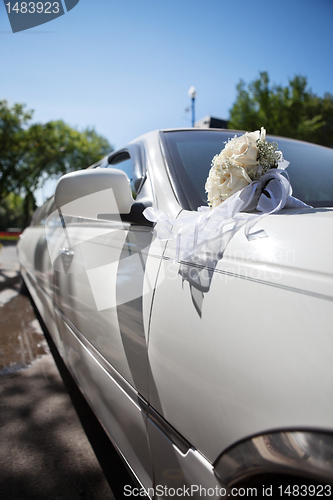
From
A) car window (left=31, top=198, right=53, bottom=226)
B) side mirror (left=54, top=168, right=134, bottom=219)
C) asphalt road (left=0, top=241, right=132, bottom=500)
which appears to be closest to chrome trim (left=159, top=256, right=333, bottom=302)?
side mirror (left=54, top=168, right=134, bottom=219)

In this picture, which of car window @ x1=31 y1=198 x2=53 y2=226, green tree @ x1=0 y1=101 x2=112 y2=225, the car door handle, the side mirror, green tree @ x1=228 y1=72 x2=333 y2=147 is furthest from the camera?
green tree @ x1=0 y1=101 x2=112 y2=225

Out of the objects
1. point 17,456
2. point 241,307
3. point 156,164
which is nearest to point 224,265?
Answer: point 241,307

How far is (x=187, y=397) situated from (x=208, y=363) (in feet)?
0.52

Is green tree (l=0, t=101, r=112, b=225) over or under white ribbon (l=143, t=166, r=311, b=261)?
under

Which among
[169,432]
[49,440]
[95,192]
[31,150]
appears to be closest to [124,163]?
[95,192]

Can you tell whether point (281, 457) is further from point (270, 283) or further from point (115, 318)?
point (115, 318)

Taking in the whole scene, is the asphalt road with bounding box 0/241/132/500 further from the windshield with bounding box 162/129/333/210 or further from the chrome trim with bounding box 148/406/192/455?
the windshield with bounding box 162/129/333/210

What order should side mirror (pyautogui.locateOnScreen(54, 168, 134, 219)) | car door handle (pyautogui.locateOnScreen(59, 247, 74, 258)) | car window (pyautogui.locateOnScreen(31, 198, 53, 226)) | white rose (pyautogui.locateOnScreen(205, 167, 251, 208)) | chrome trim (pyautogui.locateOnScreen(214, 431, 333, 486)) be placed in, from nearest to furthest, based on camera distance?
1. chrome trim (pyautogui.locateOnScreen(214, 431, 333, 486))
2. white rose (pyautogui.locateOnScreen(205, 167, 251, 208))
3. side mirror (pyautogui.locateOnScreen(54, 168, 134, 219))
4. car door handle (pyautogui.locateOnScreen(59, 247, 74, 258))
5. car window (pyautogui.locateOnScreen(31, 198, 53, 226))

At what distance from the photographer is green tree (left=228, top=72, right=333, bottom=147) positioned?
15.8m

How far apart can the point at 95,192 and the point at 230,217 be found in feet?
2.03

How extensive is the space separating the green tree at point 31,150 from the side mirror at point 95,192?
23825mm

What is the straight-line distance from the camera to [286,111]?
1603cm

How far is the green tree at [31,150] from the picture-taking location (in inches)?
888

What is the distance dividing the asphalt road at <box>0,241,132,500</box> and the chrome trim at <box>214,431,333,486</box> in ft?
3.90
